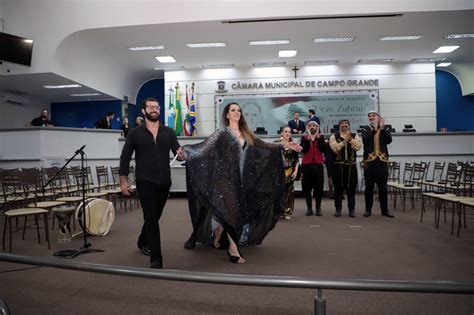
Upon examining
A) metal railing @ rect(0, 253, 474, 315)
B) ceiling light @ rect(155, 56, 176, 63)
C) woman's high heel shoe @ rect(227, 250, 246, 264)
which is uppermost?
ceiling light @ rect(155, 56, 176, 63)

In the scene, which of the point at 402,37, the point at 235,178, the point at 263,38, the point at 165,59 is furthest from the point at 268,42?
the point at 235,178

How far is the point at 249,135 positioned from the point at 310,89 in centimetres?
982

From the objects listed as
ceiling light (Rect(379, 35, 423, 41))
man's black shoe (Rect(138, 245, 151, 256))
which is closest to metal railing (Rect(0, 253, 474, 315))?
man's black shoe (Rect(138, 245, 151, 256))

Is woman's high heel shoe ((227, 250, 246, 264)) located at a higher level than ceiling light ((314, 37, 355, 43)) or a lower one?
lower

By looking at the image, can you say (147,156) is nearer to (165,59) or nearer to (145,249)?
(145,249)

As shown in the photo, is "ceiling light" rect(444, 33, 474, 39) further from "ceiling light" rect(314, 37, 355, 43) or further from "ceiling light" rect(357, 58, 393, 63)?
"ceiling light" rect(314, 37, 355, 43)

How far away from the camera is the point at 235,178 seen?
10.6 ft

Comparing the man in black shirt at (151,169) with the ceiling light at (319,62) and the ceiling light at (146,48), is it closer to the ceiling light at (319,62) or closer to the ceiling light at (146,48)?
the ceiling light at (146,48)

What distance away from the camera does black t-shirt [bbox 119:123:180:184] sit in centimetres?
307

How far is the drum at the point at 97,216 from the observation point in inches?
177

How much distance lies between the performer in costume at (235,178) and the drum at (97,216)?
1.71 m

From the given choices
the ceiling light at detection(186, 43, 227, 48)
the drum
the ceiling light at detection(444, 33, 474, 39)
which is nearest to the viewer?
the drum

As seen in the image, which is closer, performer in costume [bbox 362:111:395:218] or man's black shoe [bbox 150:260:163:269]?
man's black shoe [bbox 150:260:163:269]

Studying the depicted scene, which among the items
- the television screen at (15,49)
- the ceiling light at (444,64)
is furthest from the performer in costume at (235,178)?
the ceiling light at (444,64)
